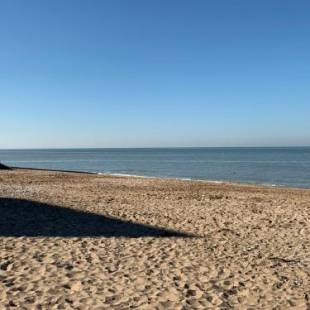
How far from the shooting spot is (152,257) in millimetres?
8633

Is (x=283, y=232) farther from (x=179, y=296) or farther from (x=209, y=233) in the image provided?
(x=179, y=296)

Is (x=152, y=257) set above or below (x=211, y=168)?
Result: above

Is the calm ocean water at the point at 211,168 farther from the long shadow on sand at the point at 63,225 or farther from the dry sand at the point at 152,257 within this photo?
the long shadow on sand at the point at 63,225

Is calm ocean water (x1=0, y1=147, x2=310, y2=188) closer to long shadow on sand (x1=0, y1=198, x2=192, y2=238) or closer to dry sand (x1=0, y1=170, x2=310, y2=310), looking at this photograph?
dry sand (x1=0, y1=170, x2=310, y2=310)

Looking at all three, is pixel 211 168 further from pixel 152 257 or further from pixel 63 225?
pixel 152 257

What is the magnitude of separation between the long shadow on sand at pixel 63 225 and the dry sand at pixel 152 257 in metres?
0.03

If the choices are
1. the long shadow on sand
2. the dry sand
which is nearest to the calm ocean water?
the dry sand

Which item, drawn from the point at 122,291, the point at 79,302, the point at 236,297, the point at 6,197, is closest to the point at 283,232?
the point at 236,297

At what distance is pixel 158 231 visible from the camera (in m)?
11.5

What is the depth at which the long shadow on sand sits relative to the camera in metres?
10.9

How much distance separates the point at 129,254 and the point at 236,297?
289 centimetres

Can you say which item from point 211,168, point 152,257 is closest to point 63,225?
point 152,257

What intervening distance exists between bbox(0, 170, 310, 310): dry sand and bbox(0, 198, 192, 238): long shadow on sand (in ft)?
0.08

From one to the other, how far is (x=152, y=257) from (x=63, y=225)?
4.18 meters
